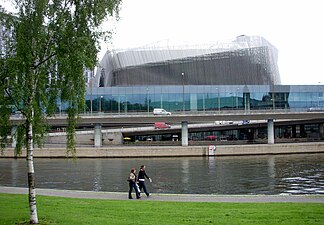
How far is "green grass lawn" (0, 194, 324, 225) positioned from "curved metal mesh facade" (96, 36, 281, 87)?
93.8m

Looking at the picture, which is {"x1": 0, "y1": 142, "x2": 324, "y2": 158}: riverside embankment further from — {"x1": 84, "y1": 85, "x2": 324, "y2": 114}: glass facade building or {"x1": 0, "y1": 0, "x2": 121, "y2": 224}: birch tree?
{"x1": 0, "y1": 0, "x2": 121, "y2": 224}: birch tree

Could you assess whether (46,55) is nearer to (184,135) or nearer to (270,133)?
(184,135)

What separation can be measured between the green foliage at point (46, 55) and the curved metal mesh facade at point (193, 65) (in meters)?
97.5

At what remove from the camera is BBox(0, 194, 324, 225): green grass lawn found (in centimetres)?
1455

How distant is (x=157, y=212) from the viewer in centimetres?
1669

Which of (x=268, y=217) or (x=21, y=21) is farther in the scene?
(x=268, y=217)

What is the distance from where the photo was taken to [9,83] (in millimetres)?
13758

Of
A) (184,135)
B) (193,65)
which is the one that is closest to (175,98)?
(184,135)

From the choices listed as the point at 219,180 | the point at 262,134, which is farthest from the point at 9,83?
the point at 262,134

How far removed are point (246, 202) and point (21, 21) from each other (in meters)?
12.7

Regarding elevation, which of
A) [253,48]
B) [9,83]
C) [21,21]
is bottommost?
[9,83]

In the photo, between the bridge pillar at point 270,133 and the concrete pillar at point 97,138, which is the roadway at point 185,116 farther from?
the bridge pillar at point 270,133

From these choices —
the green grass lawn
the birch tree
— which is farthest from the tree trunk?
the green grass lawn

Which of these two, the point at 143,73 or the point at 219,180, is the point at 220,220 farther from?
the point at 143,73
